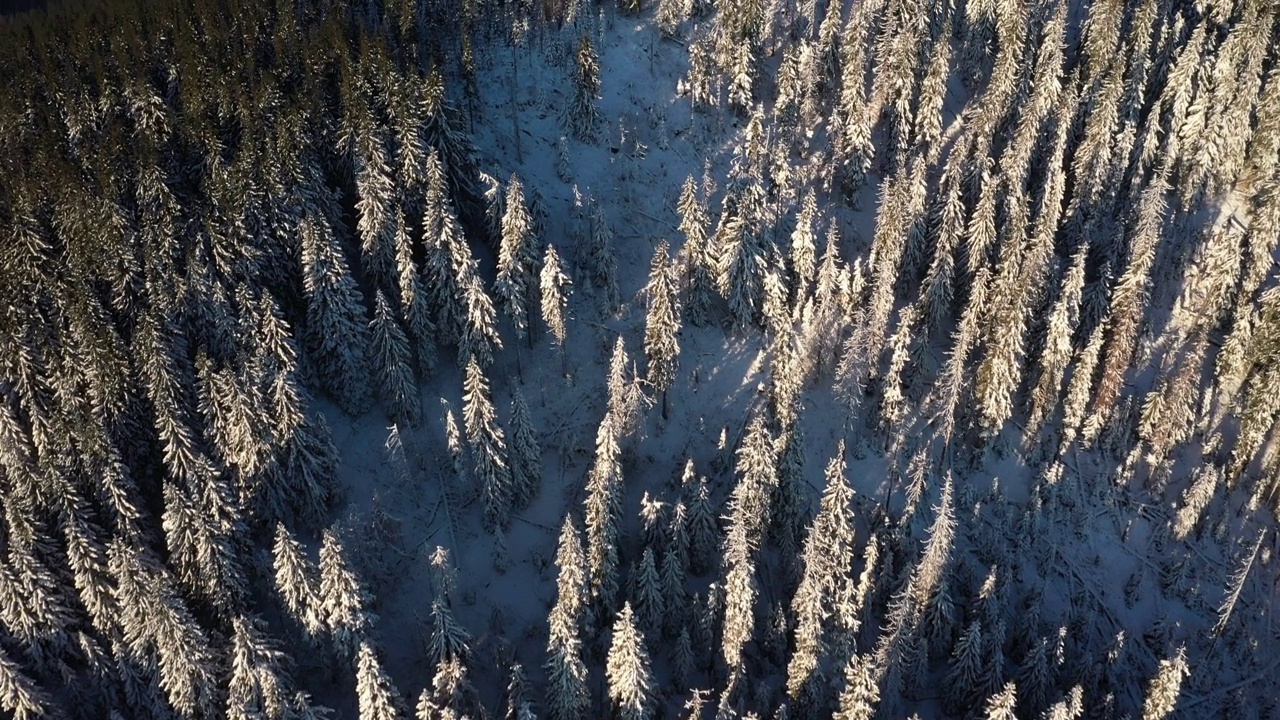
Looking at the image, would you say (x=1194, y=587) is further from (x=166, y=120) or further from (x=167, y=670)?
(x=166, y=120)

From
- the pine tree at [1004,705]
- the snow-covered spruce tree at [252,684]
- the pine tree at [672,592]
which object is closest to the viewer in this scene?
the pine tree at [1004,705]

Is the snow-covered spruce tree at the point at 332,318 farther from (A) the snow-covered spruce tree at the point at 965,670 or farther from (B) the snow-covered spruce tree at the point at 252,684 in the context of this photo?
(A) the snow-covered spruce tree at the point at 965,670

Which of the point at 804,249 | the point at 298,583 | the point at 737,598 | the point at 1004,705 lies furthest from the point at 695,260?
the point at 1004,705

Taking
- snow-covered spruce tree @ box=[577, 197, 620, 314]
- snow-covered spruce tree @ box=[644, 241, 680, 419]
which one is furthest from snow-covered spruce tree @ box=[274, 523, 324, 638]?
snow-covered spruce tree @ box=[577, 197, 620, 314]

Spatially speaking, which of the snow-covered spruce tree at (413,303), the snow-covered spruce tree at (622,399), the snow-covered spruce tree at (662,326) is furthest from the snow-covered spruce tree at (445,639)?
the snow-covered spruce tree at (662,326)

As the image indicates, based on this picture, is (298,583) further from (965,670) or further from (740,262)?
(740,262)

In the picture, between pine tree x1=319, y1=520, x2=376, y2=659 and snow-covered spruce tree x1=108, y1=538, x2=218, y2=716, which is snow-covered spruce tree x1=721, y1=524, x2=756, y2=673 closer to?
pine tree x1=319, y1=520, x2=376, y2=659
